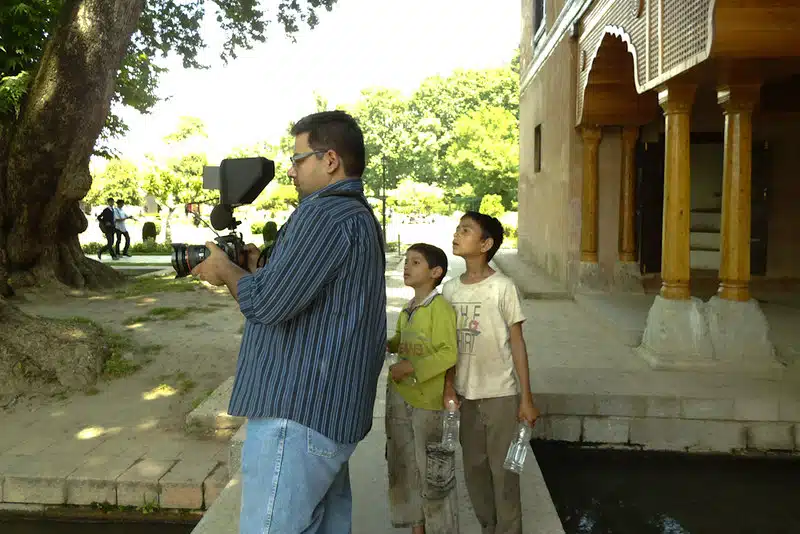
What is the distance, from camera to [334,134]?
6.48 feet

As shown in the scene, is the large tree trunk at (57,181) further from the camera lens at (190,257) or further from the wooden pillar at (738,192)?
the wooden pillar at (738,192)

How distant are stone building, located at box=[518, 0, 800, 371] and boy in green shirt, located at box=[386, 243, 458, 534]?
3.34m

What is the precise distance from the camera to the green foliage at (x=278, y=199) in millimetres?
40031

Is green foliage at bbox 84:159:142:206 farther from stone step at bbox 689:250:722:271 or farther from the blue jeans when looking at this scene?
the blue jeans

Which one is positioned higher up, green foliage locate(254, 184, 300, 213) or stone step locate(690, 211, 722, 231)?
green foliage locate(254, 184, 300, 213)

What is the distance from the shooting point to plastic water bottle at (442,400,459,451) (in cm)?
268

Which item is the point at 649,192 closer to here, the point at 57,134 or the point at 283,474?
the point at 57,134

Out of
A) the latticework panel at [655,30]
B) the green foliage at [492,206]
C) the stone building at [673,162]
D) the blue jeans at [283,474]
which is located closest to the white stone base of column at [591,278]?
the stone building at [673,162]

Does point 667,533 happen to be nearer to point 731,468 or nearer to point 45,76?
point 731,468

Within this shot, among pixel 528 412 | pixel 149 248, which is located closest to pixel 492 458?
pixel 528 412

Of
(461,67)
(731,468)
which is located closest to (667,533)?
(731,468)

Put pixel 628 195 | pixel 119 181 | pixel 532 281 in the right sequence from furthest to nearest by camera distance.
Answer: pixel 119 181 < pixel 532 281 < pixel 628 195

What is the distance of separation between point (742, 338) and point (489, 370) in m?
3.80

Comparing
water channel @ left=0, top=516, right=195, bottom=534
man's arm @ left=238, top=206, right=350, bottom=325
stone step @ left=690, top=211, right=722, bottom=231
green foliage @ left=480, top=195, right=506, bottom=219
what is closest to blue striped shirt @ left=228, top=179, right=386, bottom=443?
man's arm @ left=238, top=206, right=350, bottom=325
